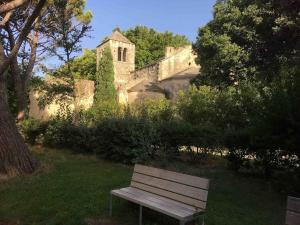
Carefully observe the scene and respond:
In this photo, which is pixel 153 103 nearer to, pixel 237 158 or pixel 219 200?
pixel 237 158

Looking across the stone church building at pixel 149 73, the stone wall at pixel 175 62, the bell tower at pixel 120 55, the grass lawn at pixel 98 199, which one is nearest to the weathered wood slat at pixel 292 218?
the grass lawn at pixel 98 199

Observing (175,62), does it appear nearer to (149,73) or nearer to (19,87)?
(149,73)

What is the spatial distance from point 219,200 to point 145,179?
6.87ft

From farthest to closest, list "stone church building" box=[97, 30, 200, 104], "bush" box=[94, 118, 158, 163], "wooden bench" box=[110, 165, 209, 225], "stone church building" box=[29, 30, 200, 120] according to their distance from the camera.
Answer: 1. "stone church building" box=[97, 30, 200, 104]
2. "stone church building" box=[29, 30, 200, 120]
3. "bush" box=[94, 118, 158, 163]
4. "wooden bench" box=[110, 165, 209, 225]

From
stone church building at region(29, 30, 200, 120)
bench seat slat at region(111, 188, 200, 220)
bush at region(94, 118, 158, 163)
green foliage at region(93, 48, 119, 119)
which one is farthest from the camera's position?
green foliage at region(93, 48, 119, 119)

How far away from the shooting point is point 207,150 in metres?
12.4

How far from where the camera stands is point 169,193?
18.7ft

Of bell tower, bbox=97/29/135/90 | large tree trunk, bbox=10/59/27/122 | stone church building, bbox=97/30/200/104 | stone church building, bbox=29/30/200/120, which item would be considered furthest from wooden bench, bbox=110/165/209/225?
bell tower, bbox=97/29/135/90

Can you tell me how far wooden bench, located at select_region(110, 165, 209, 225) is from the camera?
508 cm

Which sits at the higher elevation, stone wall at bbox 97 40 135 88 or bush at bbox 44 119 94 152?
stone wall at bbox 97 40 135 88

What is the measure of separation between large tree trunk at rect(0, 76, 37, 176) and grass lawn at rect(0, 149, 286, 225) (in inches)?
16.7

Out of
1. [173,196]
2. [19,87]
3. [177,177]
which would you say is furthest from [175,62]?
[173,196]

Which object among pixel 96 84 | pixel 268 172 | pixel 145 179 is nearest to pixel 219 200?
pixel 145 179

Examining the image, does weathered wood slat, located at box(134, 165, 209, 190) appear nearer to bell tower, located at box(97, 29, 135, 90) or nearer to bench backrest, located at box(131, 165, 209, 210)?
bench backrest, located at box(131, 165, 209, 210)
